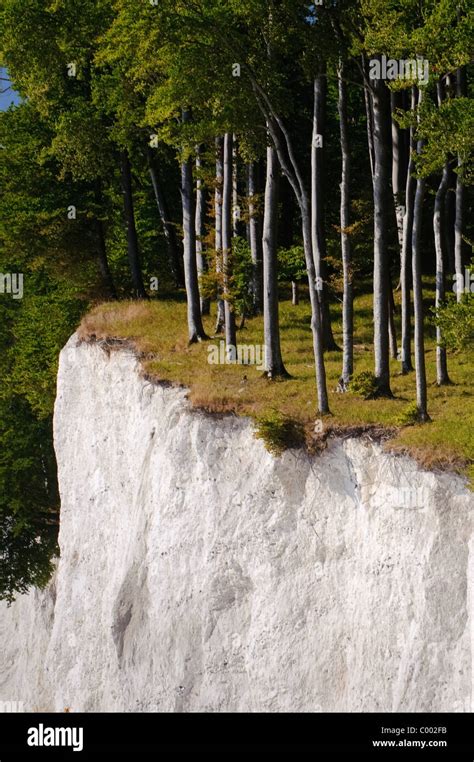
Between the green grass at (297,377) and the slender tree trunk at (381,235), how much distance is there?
0.95m

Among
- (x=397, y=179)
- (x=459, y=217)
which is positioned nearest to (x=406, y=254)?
(x=459, y=217)

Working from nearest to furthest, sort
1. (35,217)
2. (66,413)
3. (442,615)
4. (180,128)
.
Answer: (442,615), (180,128), (66,413), (35,217)

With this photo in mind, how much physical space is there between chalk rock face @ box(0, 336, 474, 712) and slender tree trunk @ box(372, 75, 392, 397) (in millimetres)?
3267

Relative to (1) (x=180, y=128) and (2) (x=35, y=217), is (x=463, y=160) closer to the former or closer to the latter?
(1) (x=180, y=128)

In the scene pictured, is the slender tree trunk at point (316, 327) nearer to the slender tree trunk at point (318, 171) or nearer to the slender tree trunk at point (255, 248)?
the slender tree trunk at point (318, 171)

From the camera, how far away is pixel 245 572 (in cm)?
2094

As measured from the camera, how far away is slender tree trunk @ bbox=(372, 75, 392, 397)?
20531 mm

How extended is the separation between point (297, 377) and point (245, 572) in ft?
19.7

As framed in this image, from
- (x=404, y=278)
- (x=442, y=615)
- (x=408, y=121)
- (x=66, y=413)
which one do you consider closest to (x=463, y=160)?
(x=408, y=121)

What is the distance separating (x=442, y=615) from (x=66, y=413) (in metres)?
17.9

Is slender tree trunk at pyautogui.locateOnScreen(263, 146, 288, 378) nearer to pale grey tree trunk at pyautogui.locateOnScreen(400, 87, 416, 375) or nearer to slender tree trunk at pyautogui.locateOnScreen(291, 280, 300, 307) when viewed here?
pale grey tree trunk at pyautogui.locateOnScreen(400, 87, 416, 375)

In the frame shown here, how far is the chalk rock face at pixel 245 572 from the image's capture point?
A: 1733 centimetres

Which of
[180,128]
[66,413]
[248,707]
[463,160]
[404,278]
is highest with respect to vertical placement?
[180,128]

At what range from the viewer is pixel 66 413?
31297mm
